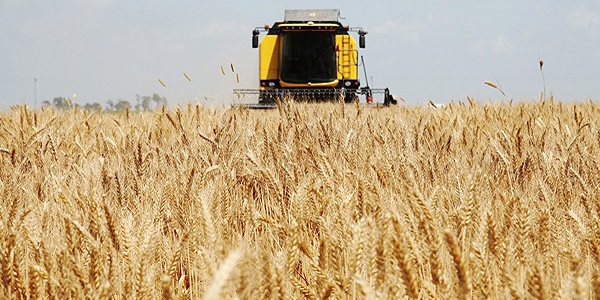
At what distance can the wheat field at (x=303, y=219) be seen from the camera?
0.86m

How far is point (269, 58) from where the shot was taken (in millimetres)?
12375

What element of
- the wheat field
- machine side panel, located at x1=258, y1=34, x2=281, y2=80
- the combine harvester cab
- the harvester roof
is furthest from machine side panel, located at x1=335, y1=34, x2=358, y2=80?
the wheat field

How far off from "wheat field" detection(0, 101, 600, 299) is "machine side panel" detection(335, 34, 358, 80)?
892cm

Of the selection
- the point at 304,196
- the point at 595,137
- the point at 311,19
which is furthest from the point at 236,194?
the point at 311,19

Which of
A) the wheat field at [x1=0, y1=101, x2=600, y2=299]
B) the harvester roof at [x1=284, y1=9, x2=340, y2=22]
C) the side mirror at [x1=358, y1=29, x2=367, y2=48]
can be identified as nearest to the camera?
the wheat field at [x1=0, y1=101, x2=600, y2=299]

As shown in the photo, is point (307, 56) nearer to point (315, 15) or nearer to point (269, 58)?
point (269, 58)

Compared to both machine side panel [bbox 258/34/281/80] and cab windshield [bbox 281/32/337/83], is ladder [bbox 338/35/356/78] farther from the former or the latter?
machine side panel [bbox 258/34/281/80]

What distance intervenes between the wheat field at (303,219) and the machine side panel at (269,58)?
9.25m

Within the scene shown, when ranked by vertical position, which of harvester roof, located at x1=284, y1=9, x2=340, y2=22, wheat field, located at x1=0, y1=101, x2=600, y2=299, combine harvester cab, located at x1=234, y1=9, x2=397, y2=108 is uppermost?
harvester roof, located at x1=284, y1=9, x2=340, y2=22

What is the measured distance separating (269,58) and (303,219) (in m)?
11.2

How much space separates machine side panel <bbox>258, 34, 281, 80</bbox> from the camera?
12.3 metres

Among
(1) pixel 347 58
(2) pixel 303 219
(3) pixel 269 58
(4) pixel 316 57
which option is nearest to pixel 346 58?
(1) pixel 347 58

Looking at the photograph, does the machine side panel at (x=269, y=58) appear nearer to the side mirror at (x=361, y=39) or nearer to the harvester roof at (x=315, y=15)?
the harvester roof at (x=315, y=15)

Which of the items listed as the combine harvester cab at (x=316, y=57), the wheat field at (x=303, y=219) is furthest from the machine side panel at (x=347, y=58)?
the wheat field at (x=303, y=219)
